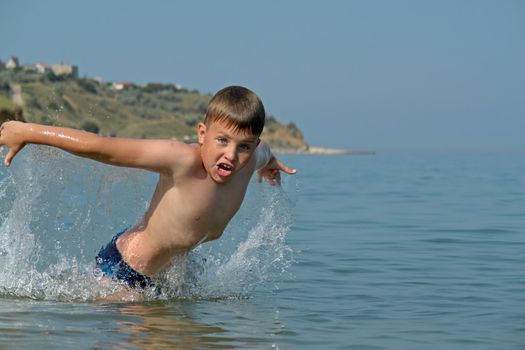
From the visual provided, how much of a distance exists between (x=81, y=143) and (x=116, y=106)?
10057 cm

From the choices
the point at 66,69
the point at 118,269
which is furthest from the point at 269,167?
the point at 66,69

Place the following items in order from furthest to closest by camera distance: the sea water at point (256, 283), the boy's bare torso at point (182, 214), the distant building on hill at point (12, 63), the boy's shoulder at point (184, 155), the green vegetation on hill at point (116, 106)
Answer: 1. the distant building on hill at point (12, 63)
2. the green vegetation on hill at point (116, 106)
3. the boy's bare torso at point (182, 214)
4. the boy's shoulder at point (184, 155)
5. the sea water at point (256, 283)

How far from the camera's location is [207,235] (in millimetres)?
6598

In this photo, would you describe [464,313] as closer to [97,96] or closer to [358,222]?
[358,222]

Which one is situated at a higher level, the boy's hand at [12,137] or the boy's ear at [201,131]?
the boy's ear at [201,131]

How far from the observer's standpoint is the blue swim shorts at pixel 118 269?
6.67 m

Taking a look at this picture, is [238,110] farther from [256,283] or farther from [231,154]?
Result: [256,283]

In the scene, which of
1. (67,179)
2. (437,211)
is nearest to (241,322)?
(67,179)

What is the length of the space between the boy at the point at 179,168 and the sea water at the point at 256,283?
0.34 meters

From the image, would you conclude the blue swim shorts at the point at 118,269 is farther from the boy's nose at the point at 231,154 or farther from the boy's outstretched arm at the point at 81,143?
the boy's nose at the point at 231,154

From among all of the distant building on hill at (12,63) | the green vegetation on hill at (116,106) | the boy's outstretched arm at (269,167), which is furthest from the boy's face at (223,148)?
the distant building on hill at (12,63)

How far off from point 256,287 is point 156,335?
7.21ft

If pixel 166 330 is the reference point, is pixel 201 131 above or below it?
above

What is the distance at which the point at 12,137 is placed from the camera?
5.84m
